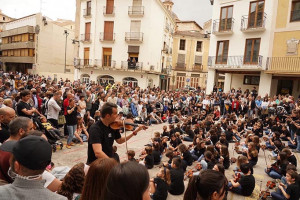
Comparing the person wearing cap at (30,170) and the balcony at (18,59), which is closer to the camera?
the person wearing cap at (30,170)

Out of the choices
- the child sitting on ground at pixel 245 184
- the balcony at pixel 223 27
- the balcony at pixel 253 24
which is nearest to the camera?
A: the child sitting on ground at pixel 245 184

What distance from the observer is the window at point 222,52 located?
68.6 ft

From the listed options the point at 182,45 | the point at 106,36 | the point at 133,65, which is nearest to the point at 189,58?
the point at 182,45

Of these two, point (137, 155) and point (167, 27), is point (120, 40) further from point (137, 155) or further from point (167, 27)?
point (137, 155)

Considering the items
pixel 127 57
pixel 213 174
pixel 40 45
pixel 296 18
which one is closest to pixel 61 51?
pixel 40 45

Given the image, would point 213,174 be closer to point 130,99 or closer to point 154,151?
point 154,151

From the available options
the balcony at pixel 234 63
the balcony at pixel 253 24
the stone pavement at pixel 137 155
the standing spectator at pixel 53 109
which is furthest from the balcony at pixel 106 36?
the standing spectator at pixel 53 109

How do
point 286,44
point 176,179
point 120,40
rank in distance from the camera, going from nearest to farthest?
point 176,179 < point 286,44 < point 120,40

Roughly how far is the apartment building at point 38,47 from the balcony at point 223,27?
972 inches

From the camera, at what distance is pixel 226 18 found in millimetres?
20688

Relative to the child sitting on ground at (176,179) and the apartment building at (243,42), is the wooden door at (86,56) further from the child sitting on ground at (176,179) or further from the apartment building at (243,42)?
the child sitting on ground at (176,179)

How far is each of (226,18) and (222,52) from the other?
3158mm

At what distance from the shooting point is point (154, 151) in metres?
7.33

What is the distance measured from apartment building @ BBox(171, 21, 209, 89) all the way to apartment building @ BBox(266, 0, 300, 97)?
76.3 ft
